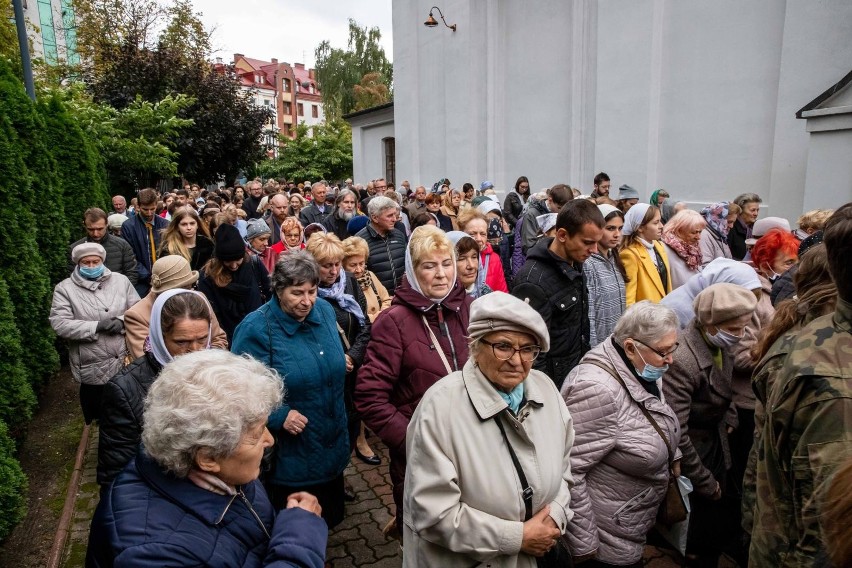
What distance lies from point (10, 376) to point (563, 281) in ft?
13.9

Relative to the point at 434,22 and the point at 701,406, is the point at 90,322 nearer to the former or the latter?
the point at 701,406

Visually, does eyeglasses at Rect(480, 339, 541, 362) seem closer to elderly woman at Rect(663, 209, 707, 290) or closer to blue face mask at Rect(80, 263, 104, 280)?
elderly woman at Rect(663, 209, 707, 290)

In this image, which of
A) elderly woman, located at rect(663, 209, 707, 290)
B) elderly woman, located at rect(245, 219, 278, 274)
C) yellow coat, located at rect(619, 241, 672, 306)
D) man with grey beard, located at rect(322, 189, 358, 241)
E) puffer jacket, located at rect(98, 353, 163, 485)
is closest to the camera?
puffer jacket, located at rect(98, 353, 163, 485)

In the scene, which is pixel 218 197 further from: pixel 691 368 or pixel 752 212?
pixel 691 368

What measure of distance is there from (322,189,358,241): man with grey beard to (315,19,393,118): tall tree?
3986cm

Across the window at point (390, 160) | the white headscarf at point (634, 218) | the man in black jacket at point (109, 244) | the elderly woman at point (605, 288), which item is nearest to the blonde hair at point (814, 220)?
the white headscarf at point (634, 218)

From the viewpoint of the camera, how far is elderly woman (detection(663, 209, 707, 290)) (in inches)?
198

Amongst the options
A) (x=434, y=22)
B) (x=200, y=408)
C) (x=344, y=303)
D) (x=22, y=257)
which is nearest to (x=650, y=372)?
(x=200, y=408)

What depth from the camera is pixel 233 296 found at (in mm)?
4668

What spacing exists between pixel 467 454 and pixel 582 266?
232cm

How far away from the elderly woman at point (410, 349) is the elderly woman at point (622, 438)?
2.32 ft

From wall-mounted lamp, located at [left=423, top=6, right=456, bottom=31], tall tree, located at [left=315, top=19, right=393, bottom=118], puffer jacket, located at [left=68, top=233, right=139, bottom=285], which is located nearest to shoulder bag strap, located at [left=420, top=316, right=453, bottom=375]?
puffer jacket, located at [left=68, top=233, right=139, bottom=285]

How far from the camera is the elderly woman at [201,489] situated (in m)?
1.56

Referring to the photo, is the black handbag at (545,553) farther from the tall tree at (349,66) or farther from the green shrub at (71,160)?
the tall tree at (349,66)
